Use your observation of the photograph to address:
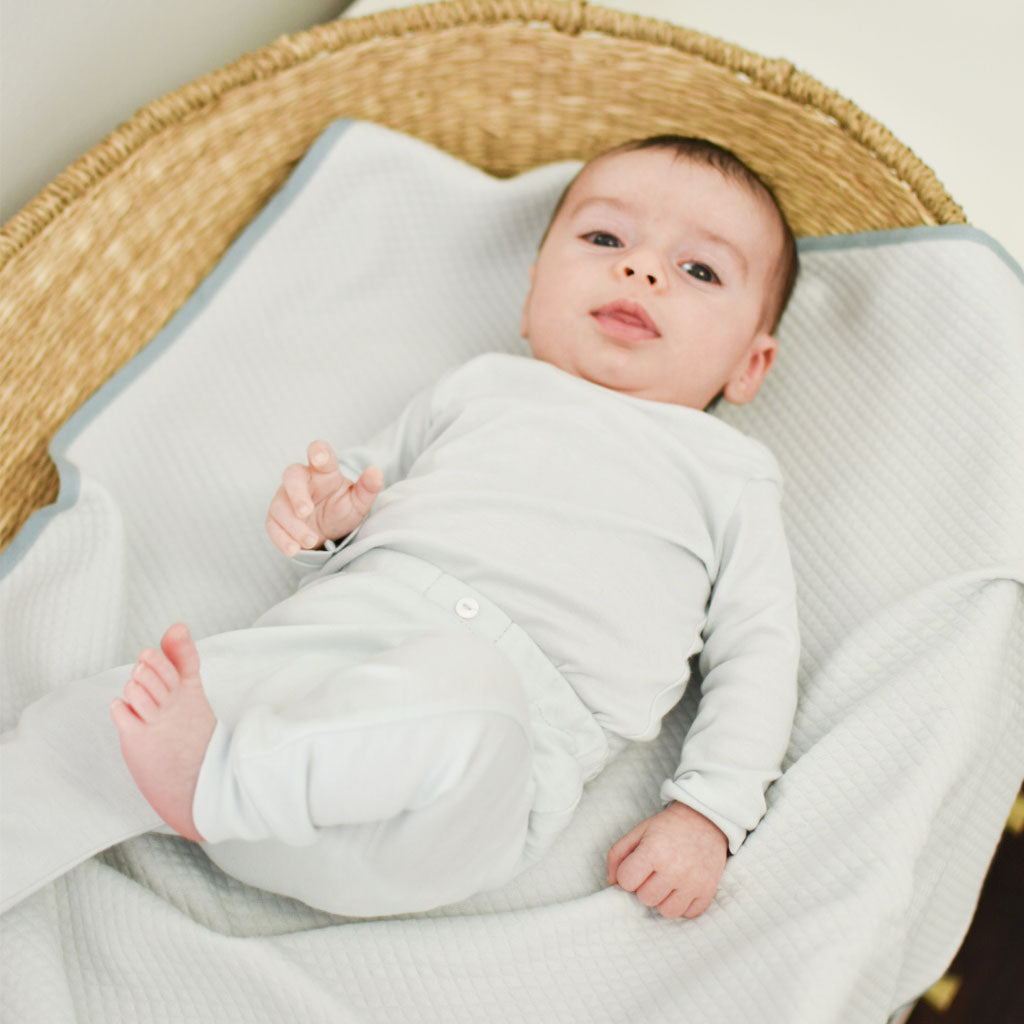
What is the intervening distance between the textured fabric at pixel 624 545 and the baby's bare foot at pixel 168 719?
0.88 feet

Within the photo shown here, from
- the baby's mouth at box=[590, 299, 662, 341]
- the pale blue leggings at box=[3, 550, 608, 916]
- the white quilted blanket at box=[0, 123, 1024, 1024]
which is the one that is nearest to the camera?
the pale blue leggings at box=[3, 550, 608, 916]

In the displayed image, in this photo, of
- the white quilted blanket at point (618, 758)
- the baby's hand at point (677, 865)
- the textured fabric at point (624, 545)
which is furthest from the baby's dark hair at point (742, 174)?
the baby's hand at point (677, 865)

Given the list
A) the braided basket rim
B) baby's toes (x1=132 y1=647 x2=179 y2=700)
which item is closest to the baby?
baby's toes (x1=132 y1=647 x2=179 y2=700)

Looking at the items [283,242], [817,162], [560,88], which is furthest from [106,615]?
[817,162]

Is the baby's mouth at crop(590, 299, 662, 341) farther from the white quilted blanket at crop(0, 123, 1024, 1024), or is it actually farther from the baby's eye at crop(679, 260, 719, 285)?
the white quilted blanket at crop(0, 123, 1024, 1024)

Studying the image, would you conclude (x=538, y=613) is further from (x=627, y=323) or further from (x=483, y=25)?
(x=483, y=25)

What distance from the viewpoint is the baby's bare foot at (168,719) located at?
0.76 metres

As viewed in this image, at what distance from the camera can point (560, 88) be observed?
4.68ft

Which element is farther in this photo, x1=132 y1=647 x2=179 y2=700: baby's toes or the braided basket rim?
the braided basket rim

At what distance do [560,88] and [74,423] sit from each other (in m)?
0.75

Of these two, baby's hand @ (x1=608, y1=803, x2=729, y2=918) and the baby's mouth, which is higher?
the baby's mouth

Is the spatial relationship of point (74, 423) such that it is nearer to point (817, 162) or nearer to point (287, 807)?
point (287, 807)

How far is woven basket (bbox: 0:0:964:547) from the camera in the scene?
Result: 3.74 ft

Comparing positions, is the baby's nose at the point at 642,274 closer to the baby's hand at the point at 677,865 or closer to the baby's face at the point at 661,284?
the baby's face at the point at 661,284
